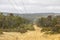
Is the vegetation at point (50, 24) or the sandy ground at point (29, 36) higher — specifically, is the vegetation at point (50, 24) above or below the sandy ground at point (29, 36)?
above

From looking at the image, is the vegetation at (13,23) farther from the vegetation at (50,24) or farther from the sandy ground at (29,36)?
the vegetation at (50,24)

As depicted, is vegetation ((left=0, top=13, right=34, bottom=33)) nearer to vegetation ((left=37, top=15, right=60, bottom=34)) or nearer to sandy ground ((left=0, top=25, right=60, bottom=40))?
sandy ground ((left=0, top=25, right=60, bottom=40))

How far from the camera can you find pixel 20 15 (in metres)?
4.03

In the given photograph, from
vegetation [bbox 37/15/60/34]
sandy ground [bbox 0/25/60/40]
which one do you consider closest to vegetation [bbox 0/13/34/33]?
sandy ground [bbox 0/25/60/40]

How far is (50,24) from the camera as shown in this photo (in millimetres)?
3918

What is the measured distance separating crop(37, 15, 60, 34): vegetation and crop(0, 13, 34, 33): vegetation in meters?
0.29

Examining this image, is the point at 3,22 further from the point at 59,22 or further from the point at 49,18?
the point at 59,22

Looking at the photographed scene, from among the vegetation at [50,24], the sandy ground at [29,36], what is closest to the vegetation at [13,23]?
the sandy ground at [29,36]

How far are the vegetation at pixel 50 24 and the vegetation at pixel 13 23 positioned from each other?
0.29 metres

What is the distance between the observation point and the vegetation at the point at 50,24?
3.89m

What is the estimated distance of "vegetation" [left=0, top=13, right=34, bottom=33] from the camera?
3.93 metres

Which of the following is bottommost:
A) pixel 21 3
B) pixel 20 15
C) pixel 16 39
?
pixel 16 39

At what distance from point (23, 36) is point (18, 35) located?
13cm

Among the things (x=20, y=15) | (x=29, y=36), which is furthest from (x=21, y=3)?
(x=29, y=36)
